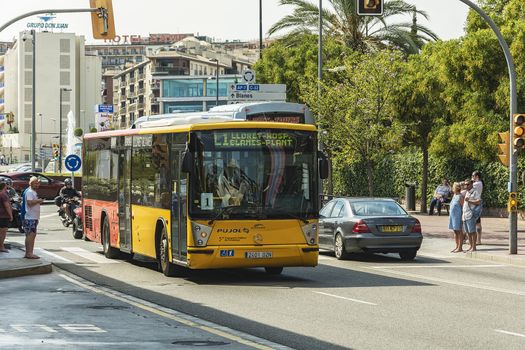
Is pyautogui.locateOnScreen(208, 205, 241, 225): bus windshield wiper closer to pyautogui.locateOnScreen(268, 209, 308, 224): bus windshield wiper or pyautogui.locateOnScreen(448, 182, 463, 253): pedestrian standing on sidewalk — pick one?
pyautogui.locateOnScreen(268, 209, 308, 224): bus windshield wiper

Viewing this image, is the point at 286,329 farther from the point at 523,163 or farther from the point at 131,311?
the point at 523,163

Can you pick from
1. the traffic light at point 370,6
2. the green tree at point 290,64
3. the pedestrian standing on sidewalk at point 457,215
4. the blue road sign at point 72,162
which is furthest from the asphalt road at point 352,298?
the green tree at point 290,64

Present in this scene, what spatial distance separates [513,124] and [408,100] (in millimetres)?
23076

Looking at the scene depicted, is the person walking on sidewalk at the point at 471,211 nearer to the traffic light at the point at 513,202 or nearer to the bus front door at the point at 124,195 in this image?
the traffic light at the point at 513,202

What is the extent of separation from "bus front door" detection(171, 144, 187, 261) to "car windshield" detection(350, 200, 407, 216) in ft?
21.5

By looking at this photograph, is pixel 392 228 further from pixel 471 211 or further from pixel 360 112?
pixel 360 112

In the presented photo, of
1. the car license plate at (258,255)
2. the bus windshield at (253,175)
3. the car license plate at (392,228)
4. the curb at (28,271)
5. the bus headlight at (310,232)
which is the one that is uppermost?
the bus windshield at (253,175)

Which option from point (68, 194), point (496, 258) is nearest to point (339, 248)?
point (496, 258)

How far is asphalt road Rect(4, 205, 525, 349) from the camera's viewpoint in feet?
42.8

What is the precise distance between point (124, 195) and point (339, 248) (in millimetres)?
5160

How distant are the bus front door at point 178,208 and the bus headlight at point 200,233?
29 cm

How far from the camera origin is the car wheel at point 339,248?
86.7ft

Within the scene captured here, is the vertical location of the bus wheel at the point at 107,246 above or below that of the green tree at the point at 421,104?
below

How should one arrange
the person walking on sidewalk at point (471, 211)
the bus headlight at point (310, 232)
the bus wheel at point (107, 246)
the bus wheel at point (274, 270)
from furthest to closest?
the person walking on sidewalk at point (471, 211) < the bus wheel at point (107, 246) < the bus wheel at point (274, 270) < the bus headlight at point (310, 232)
